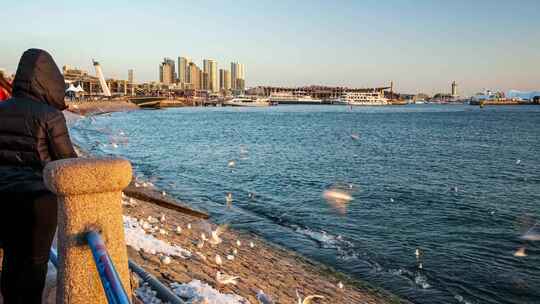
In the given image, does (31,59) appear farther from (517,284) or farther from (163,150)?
(163,150)

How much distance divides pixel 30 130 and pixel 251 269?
651 centimetres

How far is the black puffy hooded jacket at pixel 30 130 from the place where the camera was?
3.01 meters

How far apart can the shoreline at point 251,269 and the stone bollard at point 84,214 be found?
146 inches

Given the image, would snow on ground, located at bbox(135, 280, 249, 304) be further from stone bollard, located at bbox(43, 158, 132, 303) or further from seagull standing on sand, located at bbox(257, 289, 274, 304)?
stone bollard, located at bbox(43, 158, 132, 303)

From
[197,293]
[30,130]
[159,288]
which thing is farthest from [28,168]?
[197,293]

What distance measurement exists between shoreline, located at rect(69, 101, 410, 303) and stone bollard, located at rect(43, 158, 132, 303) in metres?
3.70

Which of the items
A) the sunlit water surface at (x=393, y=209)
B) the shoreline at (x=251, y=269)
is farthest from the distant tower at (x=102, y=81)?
the shoreline at (x=251, y=269)

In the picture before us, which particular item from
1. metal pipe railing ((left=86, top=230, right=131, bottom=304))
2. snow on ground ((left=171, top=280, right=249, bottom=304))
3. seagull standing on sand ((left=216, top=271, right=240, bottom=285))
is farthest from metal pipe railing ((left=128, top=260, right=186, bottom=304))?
metal pipe railing ((left=86, top=230, right=131, bottom=304))

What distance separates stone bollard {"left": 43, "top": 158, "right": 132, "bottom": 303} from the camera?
2377 millimetres

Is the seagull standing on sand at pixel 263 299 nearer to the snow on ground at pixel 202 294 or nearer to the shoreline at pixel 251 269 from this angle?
the shoreline at pixel 251 269

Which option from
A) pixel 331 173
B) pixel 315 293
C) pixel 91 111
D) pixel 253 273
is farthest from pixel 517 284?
pixel 91 111

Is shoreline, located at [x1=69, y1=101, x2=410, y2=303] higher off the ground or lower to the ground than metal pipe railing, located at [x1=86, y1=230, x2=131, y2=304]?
lower

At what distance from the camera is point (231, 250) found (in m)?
10.1

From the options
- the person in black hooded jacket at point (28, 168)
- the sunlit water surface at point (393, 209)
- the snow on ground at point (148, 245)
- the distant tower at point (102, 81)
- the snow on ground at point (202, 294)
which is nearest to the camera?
the person in black hooded jacket at point (28, 168)
